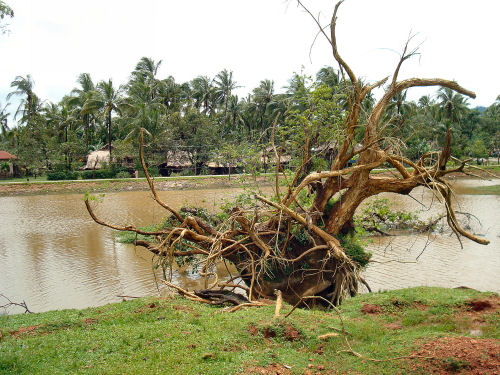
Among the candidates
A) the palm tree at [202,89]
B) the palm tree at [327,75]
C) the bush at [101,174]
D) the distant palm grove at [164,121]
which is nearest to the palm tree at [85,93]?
the distant palm grove at [164,121]

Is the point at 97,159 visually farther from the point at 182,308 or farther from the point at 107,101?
the point at 182,308

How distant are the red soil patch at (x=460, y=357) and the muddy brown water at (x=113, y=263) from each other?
9.02 ft

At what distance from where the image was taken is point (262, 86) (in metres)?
55.9

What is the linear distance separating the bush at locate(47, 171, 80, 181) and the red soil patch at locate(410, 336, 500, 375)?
42.2 meters

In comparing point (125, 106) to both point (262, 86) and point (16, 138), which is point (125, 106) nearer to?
point (262, 86)

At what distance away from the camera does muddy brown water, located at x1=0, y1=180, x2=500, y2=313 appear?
1149 cm

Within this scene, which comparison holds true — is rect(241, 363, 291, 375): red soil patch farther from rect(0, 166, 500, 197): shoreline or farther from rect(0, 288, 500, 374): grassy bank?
rect(0, 166, 500, 197): shoreline

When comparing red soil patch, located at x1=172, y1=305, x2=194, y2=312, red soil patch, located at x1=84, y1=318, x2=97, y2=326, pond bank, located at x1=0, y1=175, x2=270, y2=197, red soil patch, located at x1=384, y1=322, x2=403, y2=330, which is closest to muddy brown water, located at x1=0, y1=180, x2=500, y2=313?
red soil patch, located at x1=384, y1=322, x2=403, y2=330

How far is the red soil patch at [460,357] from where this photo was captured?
4.79 m

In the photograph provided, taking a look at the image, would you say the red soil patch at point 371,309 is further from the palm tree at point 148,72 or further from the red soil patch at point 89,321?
the palm tree at point 148,72

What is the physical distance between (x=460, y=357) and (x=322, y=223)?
Answer: 5.43m

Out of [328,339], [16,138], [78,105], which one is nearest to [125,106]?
[78,105]

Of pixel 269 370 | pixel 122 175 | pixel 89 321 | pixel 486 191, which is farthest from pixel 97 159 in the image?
pixel 269 370

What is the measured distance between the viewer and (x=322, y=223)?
1023 centimetres
